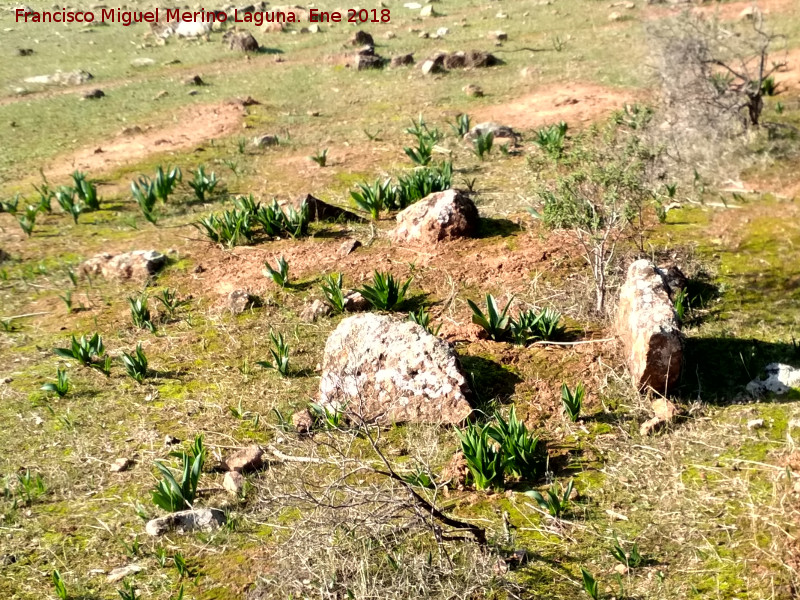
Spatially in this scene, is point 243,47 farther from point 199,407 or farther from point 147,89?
point 199,407

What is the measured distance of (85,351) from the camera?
19.7 feet

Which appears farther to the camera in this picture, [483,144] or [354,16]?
[354,16]

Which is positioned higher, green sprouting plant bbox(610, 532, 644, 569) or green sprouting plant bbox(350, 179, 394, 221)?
green sprouting plant bbox(350, 179, 394, 221)

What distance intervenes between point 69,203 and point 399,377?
5.42 meters

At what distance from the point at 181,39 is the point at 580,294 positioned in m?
15.0

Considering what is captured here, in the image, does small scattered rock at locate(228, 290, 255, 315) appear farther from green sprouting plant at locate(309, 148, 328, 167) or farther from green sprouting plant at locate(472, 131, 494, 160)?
green sprouting plant at locate(472, 131, 494, 160)

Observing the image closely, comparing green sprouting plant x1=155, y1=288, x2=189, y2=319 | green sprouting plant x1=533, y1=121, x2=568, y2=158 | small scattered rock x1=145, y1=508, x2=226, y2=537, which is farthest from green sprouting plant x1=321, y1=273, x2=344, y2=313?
green sprouting plant x1=533, y1=121, x2=568, y2=158

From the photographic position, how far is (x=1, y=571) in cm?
419

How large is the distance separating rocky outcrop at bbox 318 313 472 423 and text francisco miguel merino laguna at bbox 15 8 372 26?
1566cm

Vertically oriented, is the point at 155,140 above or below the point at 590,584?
above

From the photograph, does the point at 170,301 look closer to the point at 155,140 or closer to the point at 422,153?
the point at 422,153

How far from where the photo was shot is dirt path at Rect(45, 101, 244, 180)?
425 inches

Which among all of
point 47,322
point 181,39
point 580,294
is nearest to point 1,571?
point 47,322

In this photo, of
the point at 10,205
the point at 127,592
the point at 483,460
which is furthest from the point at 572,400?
the point at 10,205
